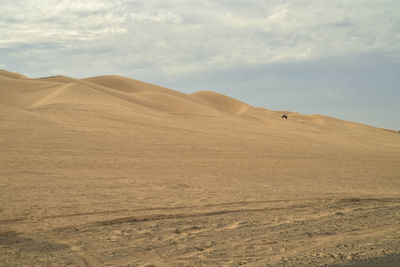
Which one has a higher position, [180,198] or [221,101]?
[221,101]

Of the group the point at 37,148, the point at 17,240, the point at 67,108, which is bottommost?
the point at 17,240

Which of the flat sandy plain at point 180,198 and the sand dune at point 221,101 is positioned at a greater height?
the sand dune at point 221,101

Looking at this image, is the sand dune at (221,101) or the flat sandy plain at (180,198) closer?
the flat sandy plain at (180,198)

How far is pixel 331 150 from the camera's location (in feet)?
66.2

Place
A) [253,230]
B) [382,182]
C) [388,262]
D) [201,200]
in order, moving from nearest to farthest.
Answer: [388,262], [253,230], [201,200], [382,182]

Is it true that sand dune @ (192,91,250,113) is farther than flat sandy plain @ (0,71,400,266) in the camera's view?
Yes

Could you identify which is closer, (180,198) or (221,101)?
(180,198)

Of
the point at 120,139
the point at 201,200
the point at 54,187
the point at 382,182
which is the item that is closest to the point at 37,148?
the point at 120,139

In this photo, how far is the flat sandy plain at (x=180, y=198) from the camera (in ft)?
18.6

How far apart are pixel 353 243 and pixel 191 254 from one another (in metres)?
2.79

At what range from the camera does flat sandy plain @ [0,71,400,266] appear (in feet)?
18.6

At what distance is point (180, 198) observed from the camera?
9039 millimetres

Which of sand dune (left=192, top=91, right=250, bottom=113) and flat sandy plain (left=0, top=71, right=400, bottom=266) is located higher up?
sand dune (left=192, top=91, right=250, bottom=113)

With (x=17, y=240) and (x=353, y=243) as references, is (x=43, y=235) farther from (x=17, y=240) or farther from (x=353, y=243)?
(x=353, y=243)
